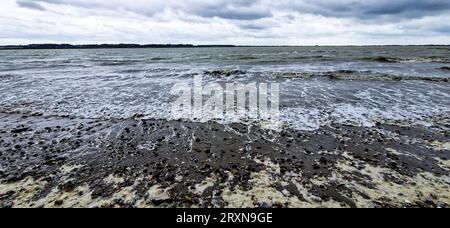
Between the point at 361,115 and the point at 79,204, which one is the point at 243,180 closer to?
the point at 79,204

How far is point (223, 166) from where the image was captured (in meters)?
6.51

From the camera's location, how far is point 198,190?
5457 millimetres

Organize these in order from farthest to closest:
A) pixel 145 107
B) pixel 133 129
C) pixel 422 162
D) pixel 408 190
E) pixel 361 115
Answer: pixel 145 107, pixel 361 115, pixel 133 129, pixel 422 162, pixel 408 190

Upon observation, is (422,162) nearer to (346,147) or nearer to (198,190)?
(346,147)

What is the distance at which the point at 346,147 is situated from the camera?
7.62 meters

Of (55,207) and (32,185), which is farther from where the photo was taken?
(32,185)

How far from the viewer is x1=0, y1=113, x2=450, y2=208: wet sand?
5176 millimetres

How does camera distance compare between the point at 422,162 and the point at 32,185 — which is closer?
the point at 32,185

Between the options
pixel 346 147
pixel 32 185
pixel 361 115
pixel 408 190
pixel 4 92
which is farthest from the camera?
pixel 4 92

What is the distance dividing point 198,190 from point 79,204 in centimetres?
212

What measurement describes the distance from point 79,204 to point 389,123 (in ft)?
31.6

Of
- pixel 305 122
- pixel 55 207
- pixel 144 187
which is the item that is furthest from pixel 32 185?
pixel 305 122

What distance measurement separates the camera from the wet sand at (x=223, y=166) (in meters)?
5.18

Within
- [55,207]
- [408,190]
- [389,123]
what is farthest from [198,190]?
[389,123]
